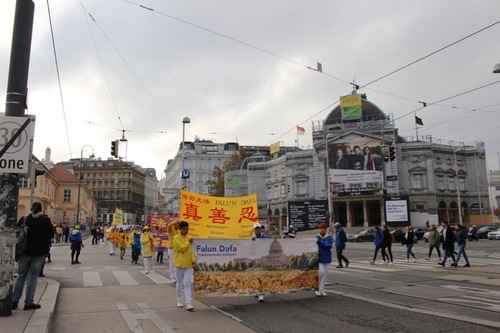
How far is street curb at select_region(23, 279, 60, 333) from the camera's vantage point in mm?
6168

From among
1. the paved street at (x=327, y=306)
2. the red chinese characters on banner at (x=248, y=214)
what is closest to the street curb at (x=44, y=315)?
the paved street at (x=327, y=306)

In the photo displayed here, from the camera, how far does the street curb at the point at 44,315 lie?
6.17 metres

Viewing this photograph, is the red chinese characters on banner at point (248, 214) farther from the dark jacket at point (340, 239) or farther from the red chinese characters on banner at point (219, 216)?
the dark jacket at point (340, 239)

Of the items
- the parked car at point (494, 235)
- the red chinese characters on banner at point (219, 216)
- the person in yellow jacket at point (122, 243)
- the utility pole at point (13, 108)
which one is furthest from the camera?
the parked car at point (494, 235)

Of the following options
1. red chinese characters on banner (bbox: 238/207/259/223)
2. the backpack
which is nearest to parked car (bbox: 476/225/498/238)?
red chinese characters on banner (bbox: 238/207/259/223)

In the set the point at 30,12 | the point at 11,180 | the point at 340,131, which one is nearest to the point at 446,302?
the point at 11,180

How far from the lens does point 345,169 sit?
212ft

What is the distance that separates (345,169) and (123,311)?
58.8 m

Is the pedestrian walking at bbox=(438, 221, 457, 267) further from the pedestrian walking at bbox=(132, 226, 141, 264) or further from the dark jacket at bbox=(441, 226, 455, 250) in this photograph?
the pedestrian walking at bbox=(132, 226, 141, 264)

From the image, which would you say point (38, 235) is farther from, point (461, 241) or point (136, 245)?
point (461, 241)

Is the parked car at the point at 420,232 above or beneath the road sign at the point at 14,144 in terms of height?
beneath

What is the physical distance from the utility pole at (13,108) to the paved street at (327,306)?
3.74 feet

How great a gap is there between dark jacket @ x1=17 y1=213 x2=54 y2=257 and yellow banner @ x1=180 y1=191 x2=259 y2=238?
147 inches

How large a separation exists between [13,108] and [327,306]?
22.8 feet
